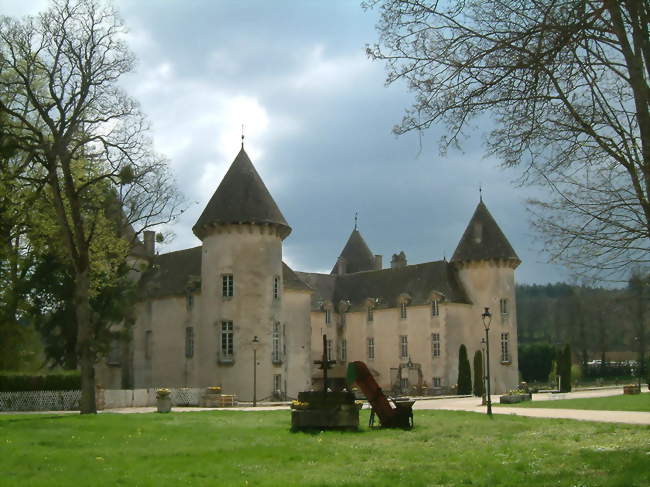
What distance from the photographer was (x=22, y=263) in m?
34.1

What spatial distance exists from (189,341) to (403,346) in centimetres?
1589

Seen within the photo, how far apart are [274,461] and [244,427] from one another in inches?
268

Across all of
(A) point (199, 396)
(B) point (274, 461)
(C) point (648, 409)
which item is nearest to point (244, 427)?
(B) point (274, 461)

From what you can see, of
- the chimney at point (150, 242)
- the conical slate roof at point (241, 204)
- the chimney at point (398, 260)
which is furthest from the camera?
the chimney at point (398, 260)

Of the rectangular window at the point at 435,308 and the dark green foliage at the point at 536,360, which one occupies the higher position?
the rectangular window at the point at 435,308

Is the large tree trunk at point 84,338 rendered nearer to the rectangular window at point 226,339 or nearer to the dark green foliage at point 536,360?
the rectangular window at point 226,339

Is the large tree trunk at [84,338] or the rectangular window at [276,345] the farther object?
the rectangular window at [276,345]

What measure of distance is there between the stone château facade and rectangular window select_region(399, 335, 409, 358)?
72 mm

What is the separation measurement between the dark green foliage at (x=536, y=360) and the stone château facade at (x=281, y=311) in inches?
800

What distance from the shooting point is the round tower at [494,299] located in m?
50.6

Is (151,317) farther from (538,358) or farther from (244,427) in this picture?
(538,358)

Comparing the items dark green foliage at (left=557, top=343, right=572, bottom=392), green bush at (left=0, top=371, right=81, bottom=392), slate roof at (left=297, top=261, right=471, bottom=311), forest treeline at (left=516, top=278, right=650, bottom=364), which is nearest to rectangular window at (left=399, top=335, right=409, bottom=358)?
slate roof at (left=297, top=261, right=471, bottom=311)

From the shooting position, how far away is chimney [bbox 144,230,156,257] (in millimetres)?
52188

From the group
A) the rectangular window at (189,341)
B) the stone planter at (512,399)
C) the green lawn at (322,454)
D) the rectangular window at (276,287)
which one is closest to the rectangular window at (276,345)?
the rectangular window at (276,287)
